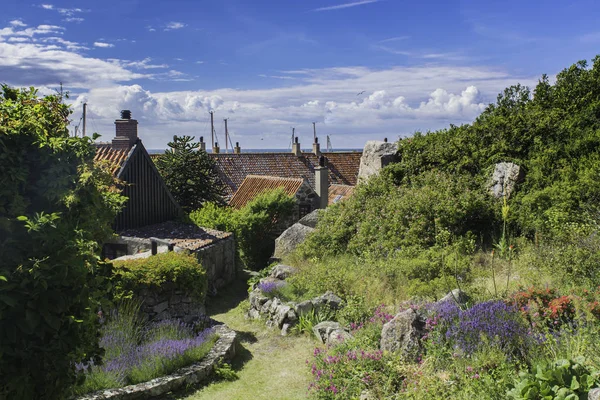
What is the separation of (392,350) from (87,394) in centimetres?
438

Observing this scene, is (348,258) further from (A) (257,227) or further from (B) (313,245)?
(A) (257,227)

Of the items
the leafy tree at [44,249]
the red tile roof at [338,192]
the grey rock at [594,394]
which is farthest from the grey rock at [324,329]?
the red tile roof at [338,192]

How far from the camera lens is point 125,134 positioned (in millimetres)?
17266

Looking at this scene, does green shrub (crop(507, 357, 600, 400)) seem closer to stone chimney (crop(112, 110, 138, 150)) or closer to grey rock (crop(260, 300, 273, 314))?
grey rock (crop(260, 300, 273, 314))

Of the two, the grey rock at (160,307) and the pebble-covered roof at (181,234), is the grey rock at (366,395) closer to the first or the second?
the grey rock at (160,307)

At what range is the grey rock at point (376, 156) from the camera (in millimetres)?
17291

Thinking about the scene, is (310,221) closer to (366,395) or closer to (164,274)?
(164,274)

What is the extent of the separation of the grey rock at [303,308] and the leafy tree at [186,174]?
1169 cm

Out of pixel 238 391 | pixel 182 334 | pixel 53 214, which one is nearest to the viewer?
pixel 53 214

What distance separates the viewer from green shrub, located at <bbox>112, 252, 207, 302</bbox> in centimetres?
976

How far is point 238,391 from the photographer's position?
25.7 feet

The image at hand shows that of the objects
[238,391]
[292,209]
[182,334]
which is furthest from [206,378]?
[292,209]

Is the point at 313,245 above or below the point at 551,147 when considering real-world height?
below

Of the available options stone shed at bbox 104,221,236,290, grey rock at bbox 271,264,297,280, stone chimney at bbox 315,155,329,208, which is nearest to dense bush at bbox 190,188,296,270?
stone shed at bbox 104,221,236,290
